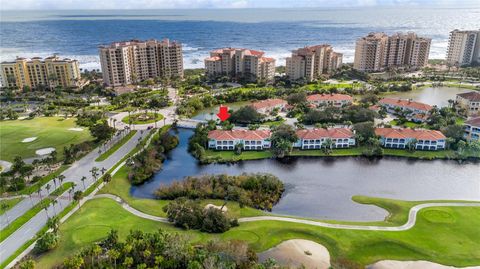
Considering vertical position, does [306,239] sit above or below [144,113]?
below

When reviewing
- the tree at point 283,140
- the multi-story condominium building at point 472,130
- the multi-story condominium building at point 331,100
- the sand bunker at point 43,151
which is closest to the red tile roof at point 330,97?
the multi-story condominium building at point 331,100

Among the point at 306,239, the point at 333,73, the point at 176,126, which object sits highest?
the point at 333,73

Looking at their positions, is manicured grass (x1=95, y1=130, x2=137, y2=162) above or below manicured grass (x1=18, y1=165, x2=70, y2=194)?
above

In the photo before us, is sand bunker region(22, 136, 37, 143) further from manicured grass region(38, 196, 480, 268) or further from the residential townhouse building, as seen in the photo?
the residential townhouse building

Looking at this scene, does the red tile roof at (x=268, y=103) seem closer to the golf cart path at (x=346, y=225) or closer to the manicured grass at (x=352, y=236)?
the golf cart path at (x=346, y=225)

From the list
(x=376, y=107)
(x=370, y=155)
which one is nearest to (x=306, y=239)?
(x=370, y=155)

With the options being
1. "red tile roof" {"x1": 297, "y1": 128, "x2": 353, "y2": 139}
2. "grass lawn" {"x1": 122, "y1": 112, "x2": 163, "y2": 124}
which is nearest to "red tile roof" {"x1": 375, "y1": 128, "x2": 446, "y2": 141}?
"red tile roof" {"x1": 297, "y1": 128, "x2": 353, "y2": 139}

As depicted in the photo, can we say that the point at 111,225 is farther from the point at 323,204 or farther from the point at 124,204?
the point at 323,204
